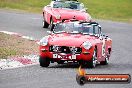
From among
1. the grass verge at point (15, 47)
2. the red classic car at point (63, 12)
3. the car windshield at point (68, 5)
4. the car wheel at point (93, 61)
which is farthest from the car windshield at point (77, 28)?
the car windshield at point (68, 5)

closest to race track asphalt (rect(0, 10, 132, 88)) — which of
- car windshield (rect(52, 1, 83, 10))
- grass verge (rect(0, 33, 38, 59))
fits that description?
grass verge (rect(0, 33, 38, 59))

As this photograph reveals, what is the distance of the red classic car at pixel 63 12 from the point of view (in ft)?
90.8

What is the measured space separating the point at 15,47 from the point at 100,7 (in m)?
34.6

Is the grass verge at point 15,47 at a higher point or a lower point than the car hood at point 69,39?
lower

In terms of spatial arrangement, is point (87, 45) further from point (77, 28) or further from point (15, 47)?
point (15, 47)

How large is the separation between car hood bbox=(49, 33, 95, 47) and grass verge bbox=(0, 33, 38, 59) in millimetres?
2165

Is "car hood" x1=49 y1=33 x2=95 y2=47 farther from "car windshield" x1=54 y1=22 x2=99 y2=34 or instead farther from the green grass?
the green grass

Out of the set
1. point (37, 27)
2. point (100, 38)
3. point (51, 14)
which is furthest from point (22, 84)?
point (37, 27)

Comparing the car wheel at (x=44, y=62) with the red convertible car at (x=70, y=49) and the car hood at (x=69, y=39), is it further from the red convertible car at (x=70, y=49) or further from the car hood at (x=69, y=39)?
the car hood at (x=69, y=39)

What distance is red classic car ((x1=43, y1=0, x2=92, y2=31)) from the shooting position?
2769 cm

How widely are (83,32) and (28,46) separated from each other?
519cm

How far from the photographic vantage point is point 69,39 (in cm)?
1474

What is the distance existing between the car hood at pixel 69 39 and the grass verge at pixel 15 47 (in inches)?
85.2

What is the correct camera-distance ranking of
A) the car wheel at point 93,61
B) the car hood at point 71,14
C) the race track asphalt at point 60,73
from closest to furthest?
1. the race track asphalt at point 60,73
2. the car wheel at point 93,61
3. the car hood at point 71,14
